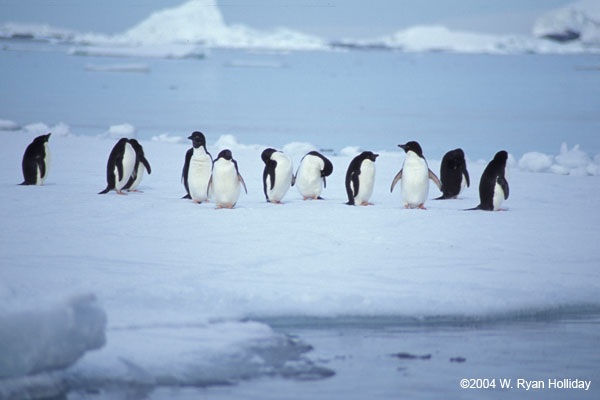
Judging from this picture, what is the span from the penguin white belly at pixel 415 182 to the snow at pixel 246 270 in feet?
0.62

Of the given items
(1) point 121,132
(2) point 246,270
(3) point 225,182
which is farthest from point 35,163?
(1) point 121,132

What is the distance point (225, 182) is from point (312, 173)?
885mm

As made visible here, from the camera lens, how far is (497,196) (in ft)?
18.3

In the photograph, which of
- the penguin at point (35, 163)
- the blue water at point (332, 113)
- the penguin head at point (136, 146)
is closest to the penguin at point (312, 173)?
the penguin head at point (136, 146)

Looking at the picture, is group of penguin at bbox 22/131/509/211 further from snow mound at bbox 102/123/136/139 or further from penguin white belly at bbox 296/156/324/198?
snow mound at bbox 102/123/136/139

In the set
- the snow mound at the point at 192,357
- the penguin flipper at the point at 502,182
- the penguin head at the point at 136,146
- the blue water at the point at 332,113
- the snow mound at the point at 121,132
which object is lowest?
the snow mound at the point at 192,357

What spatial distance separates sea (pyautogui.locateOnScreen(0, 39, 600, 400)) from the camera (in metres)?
2.62

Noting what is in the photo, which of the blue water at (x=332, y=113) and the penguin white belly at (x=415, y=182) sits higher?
the blue water at (x=332, y=113)

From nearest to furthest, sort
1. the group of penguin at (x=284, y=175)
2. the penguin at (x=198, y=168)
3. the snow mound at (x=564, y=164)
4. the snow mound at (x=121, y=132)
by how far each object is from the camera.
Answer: the group of penguin at (x=284, y=175)
the penguin at (x=198, y=168)
the snow mound at (x=564, y=164)
the snow mound at (x=121, y=132)

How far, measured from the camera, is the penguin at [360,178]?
5.75 m

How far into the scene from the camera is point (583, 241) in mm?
4555

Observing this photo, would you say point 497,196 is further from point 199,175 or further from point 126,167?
point 126,167

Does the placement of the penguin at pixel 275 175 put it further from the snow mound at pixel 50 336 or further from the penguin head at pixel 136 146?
the snow mound at pixel 50 336

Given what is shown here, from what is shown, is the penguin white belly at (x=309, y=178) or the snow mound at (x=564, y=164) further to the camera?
the snow mound at (x=564, y=164)
